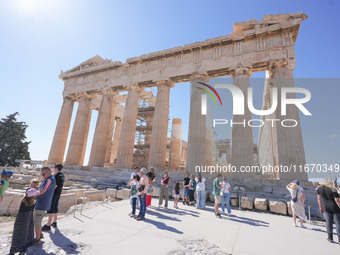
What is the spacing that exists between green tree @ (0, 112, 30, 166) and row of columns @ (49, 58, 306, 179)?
39.3ft

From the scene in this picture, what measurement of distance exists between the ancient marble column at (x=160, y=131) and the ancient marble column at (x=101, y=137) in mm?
5964

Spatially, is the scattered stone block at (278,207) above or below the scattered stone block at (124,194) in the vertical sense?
above

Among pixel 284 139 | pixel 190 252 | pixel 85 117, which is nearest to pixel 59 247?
pixel 190 252

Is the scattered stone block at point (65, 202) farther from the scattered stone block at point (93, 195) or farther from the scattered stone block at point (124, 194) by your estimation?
the scattered stone block at point (124, 194)

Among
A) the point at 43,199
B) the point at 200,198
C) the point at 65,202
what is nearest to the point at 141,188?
the point at 43,199

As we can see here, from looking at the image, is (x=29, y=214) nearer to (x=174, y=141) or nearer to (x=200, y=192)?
(x=200, y=192)

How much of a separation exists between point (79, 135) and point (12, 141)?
15.6 meters

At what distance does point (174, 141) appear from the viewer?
23625mm

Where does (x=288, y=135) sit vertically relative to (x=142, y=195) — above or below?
above

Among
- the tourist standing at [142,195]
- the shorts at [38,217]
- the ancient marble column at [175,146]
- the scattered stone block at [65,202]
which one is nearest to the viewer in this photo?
the shorts at [38,217]

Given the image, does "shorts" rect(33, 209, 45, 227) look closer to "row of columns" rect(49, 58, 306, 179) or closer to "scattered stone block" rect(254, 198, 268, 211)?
"scattered stone block" rect(254, 198, 268, 211)

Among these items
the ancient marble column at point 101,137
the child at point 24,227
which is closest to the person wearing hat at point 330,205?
the child at point 24,227

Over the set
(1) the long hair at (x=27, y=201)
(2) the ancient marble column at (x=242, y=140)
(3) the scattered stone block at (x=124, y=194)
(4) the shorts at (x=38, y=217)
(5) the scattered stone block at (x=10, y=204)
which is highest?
(2) the ancient marble column at (x=242, y=140)

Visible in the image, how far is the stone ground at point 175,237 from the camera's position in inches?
133
